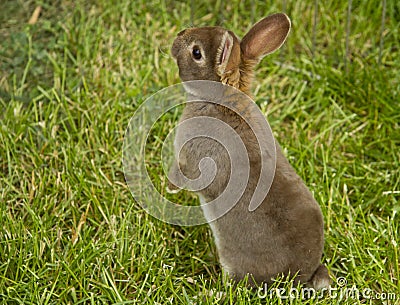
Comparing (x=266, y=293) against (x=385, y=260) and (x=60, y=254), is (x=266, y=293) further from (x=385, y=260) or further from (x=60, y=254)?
(x=60, y=254)

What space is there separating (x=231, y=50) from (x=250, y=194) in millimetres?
644

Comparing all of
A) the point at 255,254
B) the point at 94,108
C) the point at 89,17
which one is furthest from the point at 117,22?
the point at 255,254

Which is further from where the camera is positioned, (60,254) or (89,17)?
(89,17)

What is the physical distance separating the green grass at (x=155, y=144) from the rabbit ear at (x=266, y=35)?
855 mm

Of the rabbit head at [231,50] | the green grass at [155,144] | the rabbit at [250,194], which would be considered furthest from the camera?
the green grass at [155,144]

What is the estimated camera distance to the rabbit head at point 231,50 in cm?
325

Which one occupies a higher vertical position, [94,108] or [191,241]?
[94,108]

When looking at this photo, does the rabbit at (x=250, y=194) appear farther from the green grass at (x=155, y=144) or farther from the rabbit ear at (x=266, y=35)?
the green grass at (x=155, y=144)

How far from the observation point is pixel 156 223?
371 cm

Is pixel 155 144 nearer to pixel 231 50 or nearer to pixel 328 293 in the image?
pixel 231 50

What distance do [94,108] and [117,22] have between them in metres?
0.93
